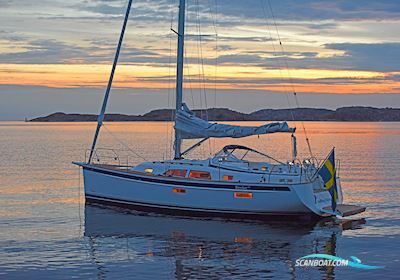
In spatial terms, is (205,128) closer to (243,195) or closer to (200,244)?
(243,195)

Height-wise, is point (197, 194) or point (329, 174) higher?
point (329, 174)

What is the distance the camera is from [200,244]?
21.2 m

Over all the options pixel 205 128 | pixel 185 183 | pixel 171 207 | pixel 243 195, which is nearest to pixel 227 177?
pixel 243 195

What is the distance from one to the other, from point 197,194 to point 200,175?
0.72m

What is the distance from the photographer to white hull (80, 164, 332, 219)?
78.5 feet

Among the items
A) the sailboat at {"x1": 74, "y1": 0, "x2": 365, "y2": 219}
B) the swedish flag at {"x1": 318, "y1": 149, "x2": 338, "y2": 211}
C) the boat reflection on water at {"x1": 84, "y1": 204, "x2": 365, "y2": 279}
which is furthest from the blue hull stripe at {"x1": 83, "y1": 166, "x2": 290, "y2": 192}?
the swedish flag at {"x1": 318, "y1": 149, "x2": 338, "y2": 211}

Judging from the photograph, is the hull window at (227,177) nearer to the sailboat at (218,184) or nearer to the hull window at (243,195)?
the sailboat at (218,184)

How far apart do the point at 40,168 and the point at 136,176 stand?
25.2m

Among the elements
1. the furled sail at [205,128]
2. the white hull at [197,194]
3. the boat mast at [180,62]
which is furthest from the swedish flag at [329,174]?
the boat mast at [180,62]

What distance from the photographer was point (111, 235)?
895 inches

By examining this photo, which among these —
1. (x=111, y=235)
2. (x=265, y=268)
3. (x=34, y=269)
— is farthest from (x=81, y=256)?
(x=265, y=268)

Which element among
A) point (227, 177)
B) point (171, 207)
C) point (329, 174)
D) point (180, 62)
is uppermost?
point (180, 62)

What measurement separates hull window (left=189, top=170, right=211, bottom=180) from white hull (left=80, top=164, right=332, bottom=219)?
0.37 meters

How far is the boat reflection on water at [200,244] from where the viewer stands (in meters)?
17.7
